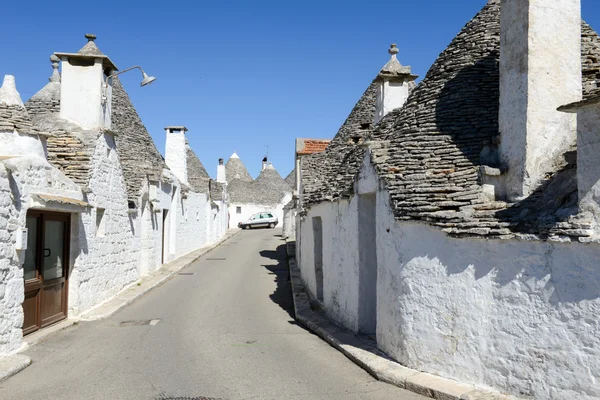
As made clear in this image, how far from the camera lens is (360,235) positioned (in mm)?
9016

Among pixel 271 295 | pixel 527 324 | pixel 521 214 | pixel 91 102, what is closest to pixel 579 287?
pixel 527 324

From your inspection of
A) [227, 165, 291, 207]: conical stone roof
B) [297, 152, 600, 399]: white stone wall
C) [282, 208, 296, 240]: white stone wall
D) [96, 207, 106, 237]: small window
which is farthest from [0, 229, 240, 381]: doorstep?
[227, 165, 291, 207]: conical stone roof

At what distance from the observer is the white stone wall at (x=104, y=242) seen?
36.4 feet

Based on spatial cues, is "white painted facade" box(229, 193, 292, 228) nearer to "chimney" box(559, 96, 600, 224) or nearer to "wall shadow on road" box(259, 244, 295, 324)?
"wall shadow on road" box(259, 244, 295, 324)

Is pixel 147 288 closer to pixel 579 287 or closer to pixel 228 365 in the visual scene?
pixel 228 365

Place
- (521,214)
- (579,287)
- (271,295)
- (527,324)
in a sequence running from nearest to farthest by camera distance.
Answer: (579,287) → (527,324) → (521,214) → (271,295)

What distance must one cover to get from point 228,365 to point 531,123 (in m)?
5.35

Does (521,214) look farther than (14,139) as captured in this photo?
No

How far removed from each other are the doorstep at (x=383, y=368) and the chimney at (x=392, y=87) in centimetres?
581

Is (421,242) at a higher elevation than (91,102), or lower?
lower

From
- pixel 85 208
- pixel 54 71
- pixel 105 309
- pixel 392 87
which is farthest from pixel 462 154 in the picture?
pixel 54 71

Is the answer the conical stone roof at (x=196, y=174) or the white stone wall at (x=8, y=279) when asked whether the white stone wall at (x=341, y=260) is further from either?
the conical stone roof at (x=196, y=174)

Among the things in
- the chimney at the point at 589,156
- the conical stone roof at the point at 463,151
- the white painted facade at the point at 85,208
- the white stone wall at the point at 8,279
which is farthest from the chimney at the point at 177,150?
the chimney at the point at 589,156

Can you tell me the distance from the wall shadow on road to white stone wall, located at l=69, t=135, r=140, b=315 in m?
4.11
